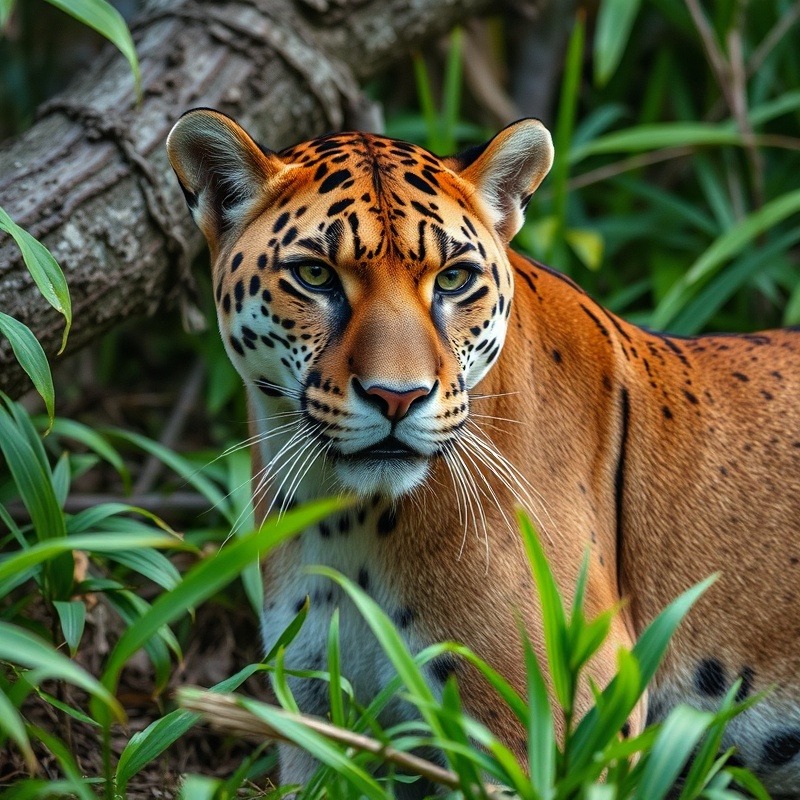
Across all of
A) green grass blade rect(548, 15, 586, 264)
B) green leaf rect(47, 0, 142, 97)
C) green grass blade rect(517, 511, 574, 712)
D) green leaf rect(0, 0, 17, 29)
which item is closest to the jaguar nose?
green grass blade rect(517, 511, 574, 712)

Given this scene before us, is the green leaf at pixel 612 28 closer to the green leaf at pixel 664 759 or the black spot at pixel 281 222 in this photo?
the black spot at pixel 281 222

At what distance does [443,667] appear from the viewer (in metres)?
3.38

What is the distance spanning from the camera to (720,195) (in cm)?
690

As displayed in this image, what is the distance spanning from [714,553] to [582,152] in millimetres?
3121

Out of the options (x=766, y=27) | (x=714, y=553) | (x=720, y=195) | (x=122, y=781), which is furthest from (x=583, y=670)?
(x=766, y=27)

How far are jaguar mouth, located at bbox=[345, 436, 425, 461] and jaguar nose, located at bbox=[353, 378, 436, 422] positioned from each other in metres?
0.09

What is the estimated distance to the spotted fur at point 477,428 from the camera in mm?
3236

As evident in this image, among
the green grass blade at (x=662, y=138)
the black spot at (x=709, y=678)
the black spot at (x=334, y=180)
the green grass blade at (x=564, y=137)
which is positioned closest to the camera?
the black spot at (x=334, y=180)

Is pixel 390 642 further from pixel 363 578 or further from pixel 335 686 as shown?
pixel 363 578

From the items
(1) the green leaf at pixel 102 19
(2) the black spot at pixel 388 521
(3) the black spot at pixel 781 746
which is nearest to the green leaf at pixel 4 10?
(1) the green leaf at pixel 102 19

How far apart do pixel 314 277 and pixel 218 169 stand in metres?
0.53

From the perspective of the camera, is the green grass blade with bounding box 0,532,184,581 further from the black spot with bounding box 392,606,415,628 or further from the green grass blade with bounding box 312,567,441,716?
the black spot with bounding box 392,606,415,628

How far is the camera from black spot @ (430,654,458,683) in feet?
11.0

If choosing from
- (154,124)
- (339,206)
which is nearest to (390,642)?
(339,206)
